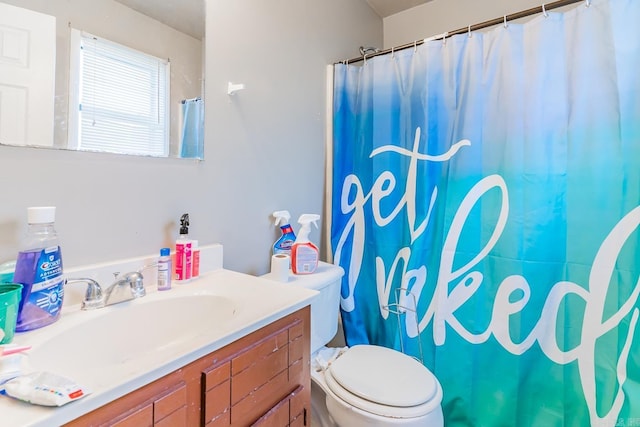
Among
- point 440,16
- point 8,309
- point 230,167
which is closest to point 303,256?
point 230,167

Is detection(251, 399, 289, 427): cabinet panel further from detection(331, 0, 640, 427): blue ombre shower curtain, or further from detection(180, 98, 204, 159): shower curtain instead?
detection(331, 0, 640, 427): blue ombre shower curtain

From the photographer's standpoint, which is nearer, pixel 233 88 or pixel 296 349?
pixel 296 349

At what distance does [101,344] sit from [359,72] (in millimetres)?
1614

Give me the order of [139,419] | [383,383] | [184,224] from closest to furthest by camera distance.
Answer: [139,419]
[184,224]
[383,383]

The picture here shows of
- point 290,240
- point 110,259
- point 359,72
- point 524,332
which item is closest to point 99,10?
point 110,259

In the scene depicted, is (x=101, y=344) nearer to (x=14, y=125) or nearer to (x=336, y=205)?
(x=14, y=125)

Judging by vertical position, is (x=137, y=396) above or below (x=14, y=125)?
below

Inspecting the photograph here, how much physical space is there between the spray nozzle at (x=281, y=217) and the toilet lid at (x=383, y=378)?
0.62 m

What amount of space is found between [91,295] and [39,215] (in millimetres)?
226

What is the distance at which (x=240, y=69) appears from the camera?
1.23 m

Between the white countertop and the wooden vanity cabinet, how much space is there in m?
0.02

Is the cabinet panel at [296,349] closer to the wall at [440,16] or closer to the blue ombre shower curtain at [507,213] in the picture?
the blue ombre shower curtain at [507,213]

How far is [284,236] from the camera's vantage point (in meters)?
1.41

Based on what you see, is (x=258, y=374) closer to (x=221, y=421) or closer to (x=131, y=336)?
(x=221, y=421)
